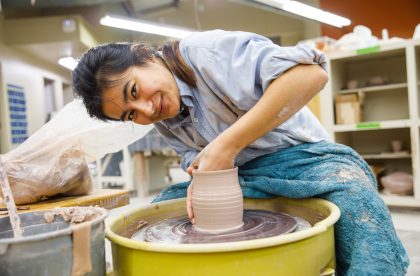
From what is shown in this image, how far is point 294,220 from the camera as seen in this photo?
40.8 inches

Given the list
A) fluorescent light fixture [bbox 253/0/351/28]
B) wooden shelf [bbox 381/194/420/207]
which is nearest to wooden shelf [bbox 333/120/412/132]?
wooden shelf [bbox 381/194/420/207]

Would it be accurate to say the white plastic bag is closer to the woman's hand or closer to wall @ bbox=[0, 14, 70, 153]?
the woman's hand

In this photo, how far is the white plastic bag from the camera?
1644 mm

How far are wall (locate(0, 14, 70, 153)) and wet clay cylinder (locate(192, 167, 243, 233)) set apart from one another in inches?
162

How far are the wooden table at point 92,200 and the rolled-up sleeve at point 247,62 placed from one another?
938 mm

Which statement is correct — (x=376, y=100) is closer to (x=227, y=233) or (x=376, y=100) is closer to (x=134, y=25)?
(x=134, y=25)

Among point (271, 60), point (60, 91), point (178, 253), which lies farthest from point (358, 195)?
point (60, 91)

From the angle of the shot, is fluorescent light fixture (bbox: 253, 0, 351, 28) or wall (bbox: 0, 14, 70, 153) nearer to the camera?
fluorescent light fixture (bbox: 253, 0, 351, 28)

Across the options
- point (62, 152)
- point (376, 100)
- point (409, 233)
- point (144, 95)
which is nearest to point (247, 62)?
point (144, 95)

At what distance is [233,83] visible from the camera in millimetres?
1095

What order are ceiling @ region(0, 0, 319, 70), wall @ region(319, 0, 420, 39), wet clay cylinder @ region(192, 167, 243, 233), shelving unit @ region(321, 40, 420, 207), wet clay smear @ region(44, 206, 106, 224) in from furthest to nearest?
wall @ region(319, 0, 420, 39)
ceiling @ region(0, 0, 319, 70)
shelving unit @ region(321, 40, 420, 207)
wet clay cylinder @ region(192, 167, 243, 233)
wet clay smear @ region(44, 206, 106, 224)

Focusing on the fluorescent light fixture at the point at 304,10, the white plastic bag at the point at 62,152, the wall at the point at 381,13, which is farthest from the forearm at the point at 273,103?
the wall at the point at 381,13

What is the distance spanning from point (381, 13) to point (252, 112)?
534 cm

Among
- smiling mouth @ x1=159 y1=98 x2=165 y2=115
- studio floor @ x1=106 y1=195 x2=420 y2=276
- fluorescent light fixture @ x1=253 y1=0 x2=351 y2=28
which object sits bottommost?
studio floor @ x1=106 y1=195 x2=420 y2=276
